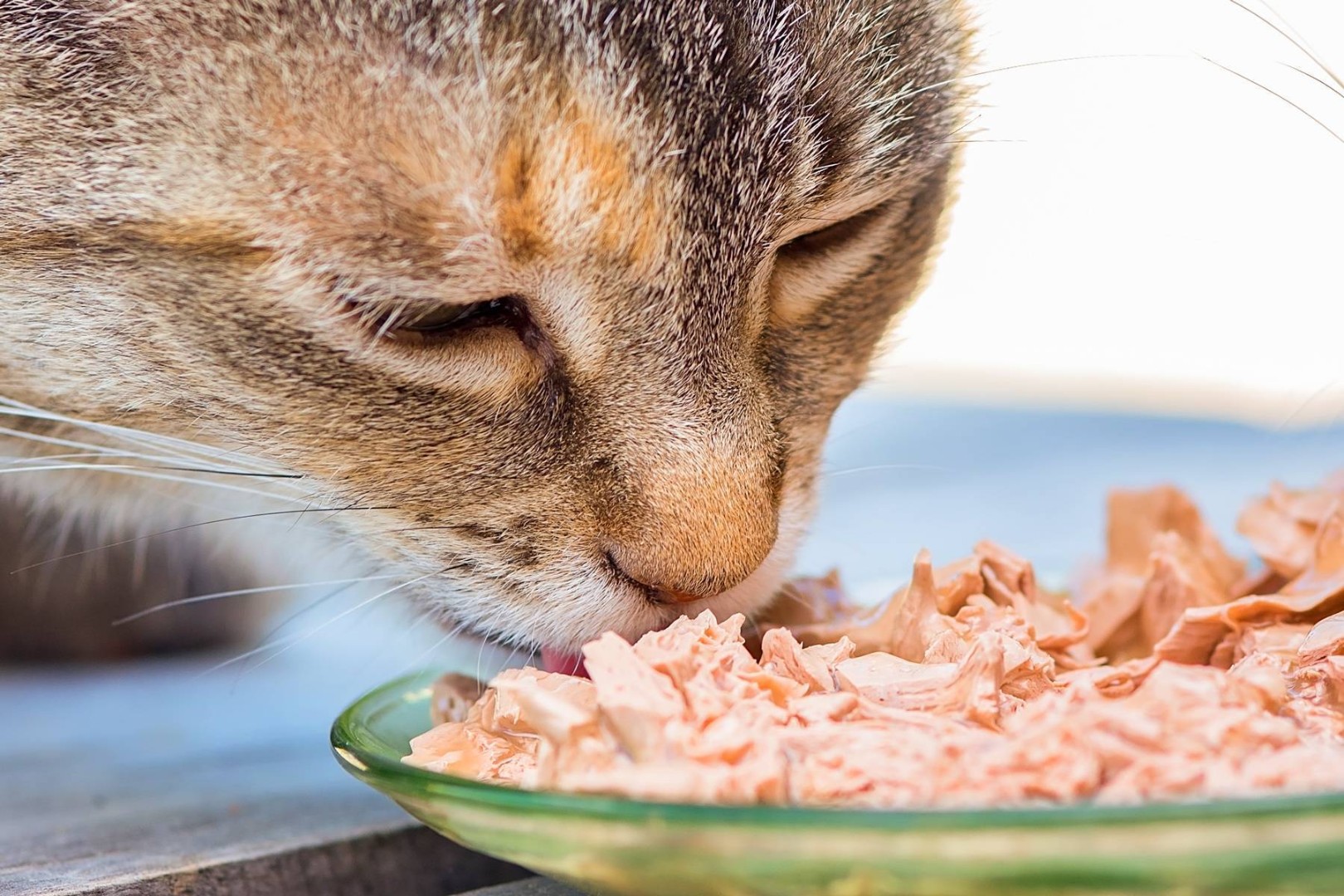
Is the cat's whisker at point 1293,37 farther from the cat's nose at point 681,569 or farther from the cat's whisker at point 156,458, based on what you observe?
the cat's whisker at point 156,458

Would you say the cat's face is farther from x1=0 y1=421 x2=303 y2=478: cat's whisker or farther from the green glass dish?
the green glass dish

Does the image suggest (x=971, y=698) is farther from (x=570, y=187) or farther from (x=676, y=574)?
(x=570, y=187)

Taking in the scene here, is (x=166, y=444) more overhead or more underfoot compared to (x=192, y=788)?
more overhead

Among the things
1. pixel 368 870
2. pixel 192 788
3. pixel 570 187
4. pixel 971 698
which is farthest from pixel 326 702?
pixel 971 698

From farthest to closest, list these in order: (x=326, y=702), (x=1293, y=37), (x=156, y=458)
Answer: (x=326, y=702)
(x=1293, y=37)
(x=156, y=458)

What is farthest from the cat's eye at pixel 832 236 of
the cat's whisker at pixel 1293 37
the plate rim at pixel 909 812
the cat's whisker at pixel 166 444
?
the plate rim at pixel 909 812

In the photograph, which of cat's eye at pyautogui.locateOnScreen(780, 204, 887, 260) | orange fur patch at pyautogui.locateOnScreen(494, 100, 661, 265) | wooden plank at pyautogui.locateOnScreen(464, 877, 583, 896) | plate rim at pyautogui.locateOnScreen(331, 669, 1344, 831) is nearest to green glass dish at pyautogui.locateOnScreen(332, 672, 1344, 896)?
plate rim at pyautogui.locateOnScreen(331, 669, 1344, 831)
